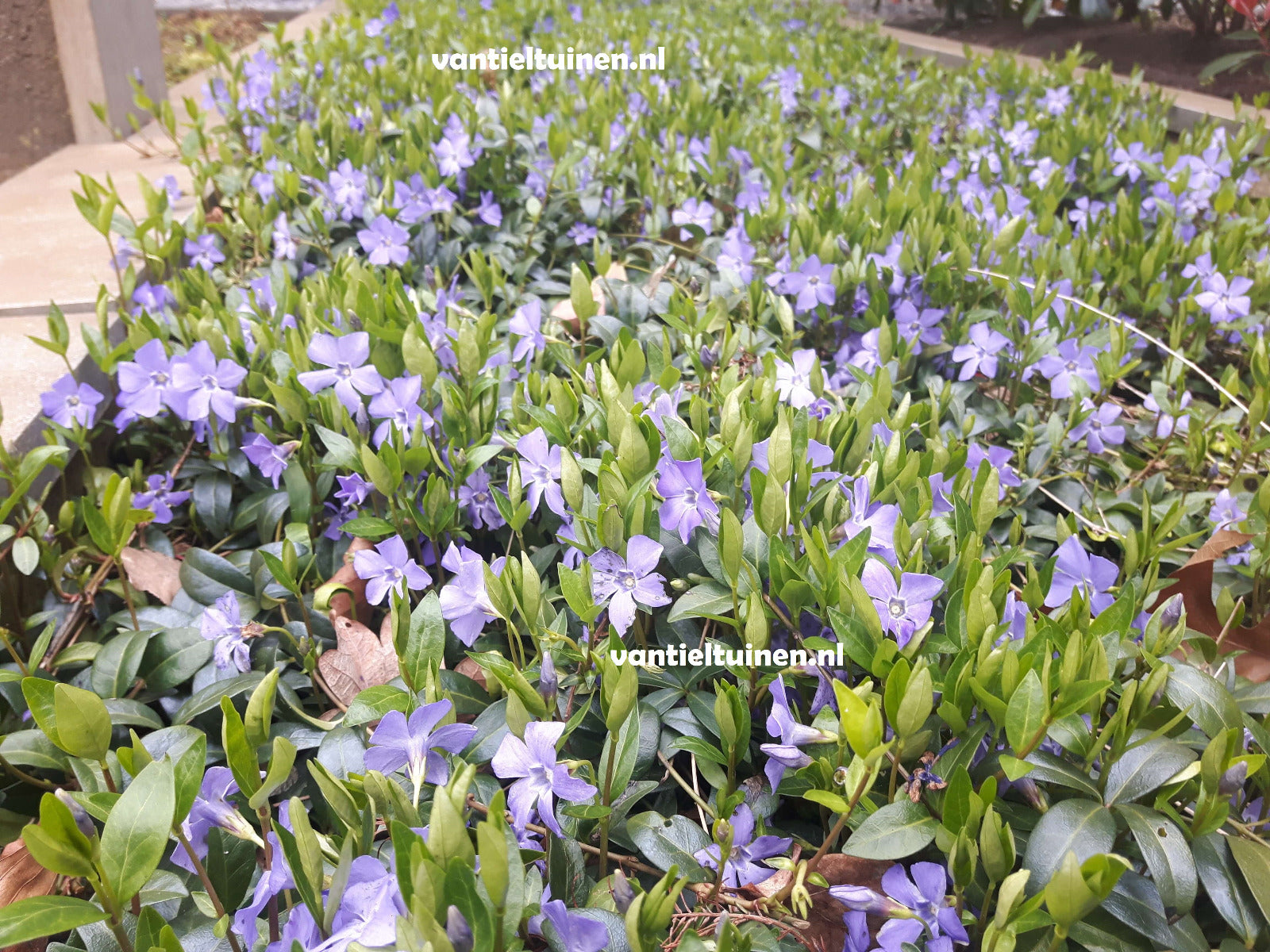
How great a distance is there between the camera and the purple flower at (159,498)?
1.73 m

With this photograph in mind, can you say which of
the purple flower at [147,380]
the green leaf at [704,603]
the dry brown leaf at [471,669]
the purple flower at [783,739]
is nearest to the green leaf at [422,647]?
the dry brown leaf at [471,669]

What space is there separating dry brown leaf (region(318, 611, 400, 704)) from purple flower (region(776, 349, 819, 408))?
79 centimetres

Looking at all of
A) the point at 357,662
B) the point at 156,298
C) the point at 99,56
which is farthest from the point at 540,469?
the point at 99,56

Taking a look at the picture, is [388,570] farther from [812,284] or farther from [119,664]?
[812,284]

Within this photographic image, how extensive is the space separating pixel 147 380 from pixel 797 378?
3.97 ft

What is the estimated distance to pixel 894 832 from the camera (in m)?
0.91

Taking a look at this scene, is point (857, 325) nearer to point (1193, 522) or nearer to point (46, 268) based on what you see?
point (1193, 522)

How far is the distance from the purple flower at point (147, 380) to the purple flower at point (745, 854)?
4.19 ft

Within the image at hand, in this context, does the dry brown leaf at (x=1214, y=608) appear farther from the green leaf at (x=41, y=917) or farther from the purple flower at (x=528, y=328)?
the green leaf at (x=41, y=917)

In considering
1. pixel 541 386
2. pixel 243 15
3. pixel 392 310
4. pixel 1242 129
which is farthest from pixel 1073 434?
pixel 243 15

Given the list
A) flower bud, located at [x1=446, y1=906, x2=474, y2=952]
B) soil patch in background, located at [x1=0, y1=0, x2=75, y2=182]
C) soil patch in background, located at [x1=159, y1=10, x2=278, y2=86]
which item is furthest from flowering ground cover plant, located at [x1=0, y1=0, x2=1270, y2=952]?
soil patch in background, located at [x1=159, y1=10, x2=278, y2=86]

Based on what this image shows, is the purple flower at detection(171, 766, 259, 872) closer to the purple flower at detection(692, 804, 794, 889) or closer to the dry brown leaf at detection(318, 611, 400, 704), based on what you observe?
the dry brown leaf at detection(318, 611, 400, 704)

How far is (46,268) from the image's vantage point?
104 inches

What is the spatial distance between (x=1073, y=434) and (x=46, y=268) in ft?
9.19
